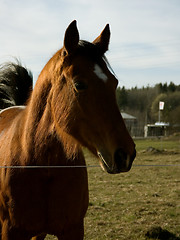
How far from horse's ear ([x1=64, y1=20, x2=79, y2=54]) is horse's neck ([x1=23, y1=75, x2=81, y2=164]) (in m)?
0.41

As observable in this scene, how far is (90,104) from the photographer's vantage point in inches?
88.7

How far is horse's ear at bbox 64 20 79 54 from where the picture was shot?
2379 millimetres

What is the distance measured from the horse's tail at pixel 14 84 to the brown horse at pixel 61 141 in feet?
6.25

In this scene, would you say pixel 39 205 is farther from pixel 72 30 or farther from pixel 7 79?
pixel 7 79

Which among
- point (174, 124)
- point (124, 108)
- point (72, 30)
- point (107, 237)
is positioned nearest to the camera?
point (72, 30)

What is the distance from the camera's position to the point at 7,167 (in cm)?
272

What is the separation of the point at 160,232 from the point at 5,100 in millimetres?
3417

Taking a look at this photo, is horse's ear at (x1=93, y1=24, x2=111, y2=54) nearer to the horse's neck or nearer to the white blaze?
the white blaze

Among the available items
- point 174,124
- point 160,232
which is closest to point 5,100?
point 160,232

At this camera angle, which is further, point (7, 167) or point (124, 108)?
point (124, 108)

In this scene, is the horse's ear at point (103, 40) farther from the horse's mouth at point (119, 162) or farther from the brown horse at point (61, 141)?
the horse's mouth at point (119, 162)

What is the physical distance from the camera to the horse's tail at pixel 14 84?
15.8 feet

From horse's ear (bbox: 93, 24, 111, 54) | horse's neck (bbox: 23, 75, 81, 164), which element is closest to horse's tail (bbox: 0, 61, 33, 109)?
horse's neck (bbox: 23, 75, 81, 164)

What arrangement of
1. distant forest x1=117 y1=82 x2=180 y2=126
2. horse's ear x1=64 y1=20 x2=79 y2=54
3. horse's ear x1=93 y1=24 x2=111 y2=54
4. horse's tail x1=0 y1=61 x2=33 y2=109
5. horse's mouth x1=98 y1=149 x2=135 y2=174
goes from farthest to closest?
distant forest x1=117 y1=82 x2=180 y2=126 < horse's tail x1=0 y1=61 x2=33 y2=109 < horse's ear x1=93 y1=24 x2=111 y2=54 < horse's ear x1=64 y1=20 x2=79 y2=54 < horse's mouth x1=98 y1=149 x2=135 y2=174
